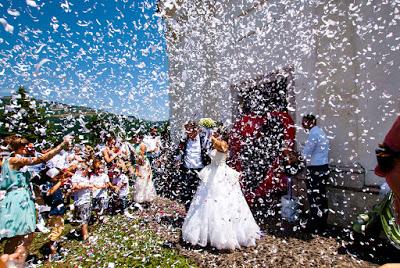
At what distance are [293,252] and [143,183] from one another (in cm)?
517

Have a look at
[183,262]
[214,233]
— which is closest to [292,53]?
[214,233]

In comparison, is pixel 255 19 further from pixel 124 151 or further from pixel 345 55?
pixel 124 151

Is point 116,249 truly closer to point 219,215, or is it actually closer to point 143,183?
point 219,215

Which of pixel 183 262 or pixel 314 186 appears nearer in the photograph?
pixel 183 262

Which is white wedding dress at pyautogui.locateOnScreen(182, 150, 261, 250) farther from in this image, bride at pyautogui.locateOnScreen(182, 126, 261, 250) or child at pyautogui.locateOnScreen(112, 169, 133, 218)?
child at pyautogui.locateOnScreen(112, 169, 133, 218)

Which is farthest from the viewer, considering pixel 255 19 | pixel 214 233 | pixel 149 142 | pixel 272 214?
pixel 149 142

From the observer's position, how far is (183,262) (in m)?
4.41

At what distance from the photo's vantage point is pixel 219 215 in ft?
16.2

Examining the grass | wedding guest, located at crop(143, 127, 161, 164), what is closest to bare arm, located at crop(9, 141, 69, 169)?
the grass

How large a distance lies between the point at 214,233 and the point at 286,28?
191 inches

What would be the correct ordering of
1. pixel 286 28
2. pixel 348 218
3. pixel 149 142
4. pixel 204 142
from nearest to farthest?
pixel 348 218
pixel 286 28
pixel 204 142
pixel 149 142

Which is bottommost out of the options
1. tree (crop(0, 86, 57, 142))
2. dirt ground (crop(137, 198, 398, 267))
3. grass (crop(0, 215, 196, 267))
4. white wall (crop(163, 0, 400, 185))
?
grass (crop(0, 215, 196, 267))

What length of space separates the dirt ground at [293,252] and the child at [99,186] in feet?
5.95

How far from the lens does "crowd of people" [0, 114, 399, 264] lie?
4367 millimetres
